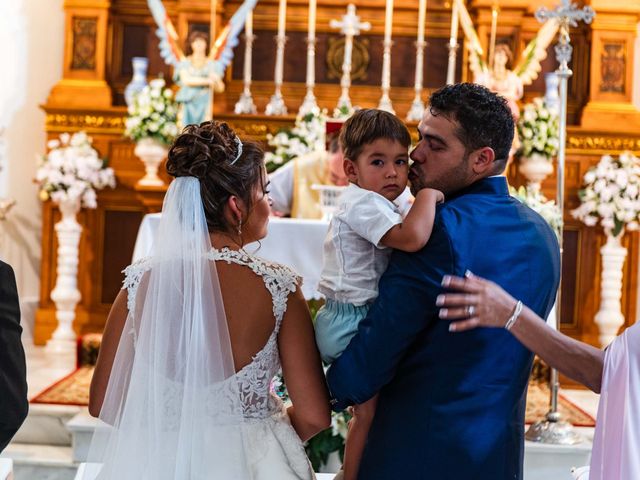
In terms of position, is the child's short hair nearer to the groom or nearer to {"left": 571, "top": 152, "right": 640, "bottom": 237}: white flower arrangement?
the groom

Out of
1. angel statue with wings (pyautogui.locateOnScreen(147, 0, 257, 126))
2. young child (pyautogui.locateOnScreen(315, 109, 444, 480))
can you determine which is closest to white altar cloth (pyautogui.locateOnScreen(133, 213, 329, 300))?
angel statue with wings (pyautogui.locateOnScreen(147, 0, 257, 126))

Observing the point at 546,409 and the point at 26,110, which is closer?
the point at 546,409

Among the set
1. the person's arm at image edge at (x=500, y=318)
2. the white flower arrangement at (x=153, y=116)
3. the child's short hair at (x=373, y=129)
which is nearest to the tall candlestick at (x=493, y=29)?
the white flower arrangement at (x=153, y=116)

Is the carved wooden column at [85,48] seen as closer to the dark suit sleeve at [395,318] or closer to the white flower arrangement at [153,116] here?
the white flower arrangement at [153,116]

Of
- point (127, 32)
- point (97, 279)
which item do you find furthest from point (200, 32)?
point (97, 279)

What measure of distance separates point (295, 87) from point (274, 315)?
6.32 m

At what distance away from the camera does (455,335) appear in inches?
98.0

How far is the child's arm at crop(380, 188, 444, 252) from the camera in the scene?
2.47 m

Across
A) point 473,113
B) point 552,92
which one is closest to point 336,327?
point 473,113

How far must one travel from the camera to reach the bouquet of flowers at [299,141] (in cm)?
721

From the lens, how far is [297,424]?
2.79m

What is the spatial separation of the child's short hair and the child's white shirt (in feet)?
0.47

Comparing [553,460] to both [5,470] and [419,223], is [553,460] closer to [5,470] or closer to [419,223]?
[5,470]

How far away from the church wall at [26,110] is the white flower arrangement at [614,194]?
4.47 m
